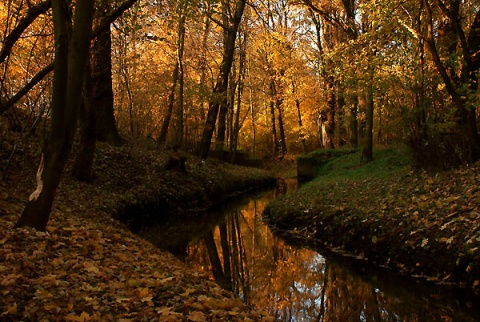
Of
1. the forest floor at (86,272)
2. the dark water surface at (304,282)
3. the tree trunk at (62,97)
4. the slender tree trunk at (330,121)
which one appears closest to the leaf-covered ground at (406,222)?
the dark water surface at (304,282)

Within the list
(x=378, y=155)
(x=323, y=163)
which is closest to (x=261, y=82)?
(x=323, y=163)

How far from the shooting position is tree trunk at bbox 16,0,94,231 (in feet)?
18.6

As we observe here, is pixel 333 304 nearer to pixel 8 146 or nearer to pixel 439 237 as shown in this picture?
pixel 439 237

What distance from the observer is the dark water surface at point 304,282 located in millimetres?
5520

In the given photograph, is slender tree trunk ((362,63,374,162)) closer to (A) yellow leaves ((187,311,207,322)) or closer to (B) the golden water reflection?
(B) the golden water reflection

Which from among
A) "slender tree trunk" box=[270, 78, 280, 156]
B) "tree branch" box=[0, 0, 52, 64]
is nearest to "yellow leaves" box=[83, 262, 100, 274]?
"tree branch" box=[0, 0, 52, 64]

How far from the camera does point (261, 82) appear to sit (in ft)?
113

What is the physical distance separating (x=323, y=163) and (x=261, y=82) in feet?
44.2

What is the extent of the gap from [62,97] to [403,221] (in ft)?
20.2

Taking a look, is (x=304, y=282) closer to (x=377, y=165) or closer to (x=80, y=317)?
(x=80, y=317)

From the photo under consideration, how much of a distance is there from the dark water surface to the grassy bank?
35 cm

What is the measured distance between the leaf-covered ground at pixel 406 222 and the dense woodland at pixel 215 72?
1.40m

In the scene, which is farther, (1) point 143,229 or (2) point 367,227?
(1) point 143,229

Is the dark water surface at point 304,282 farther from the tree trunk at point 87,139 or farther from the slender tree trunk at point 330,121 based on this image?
the slender tree trunk at point 330,121
